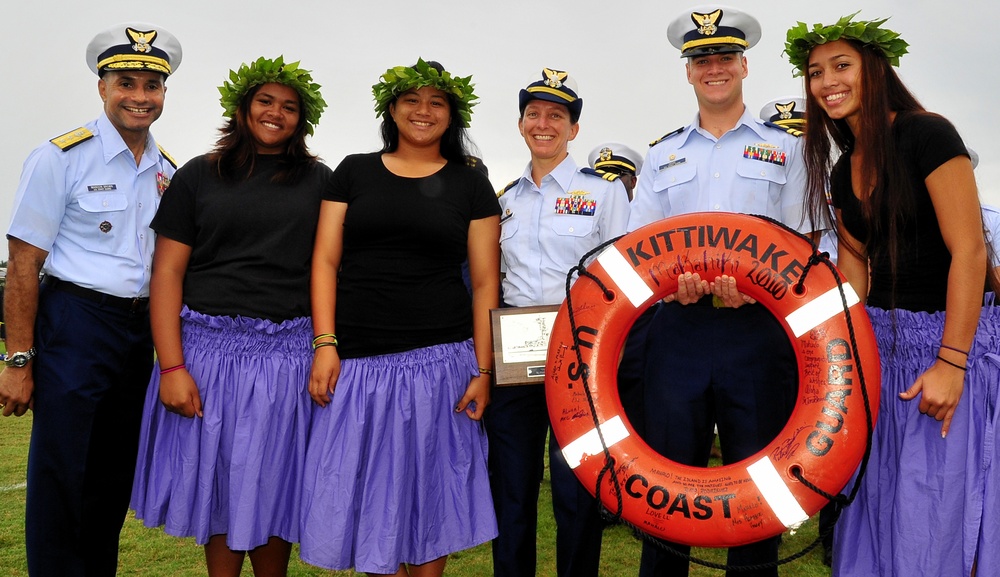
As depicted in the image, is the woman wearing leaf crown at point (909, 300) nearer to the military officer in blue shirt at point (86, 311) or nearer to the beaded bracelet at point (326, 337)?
the beaded bracelet at point (326, 337)

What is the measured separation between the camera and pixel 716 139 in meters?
2.52

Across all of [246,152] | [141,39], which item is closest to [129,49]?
[141,39]

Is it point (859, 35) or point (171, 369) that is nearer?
point (859, 35)

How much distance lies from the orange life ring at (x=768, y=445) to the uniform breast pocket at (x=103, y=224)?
1476 mm

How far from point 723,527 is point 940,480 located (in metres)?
0.58

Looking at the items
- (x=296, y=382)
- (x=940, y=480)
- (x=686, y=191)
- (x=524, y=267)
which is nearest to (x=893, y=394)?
(x=940, y=480)

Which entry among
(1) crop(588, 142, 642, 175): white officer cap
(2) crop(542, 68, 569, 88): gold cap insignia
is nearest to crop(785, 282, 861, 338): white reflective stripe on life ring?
(2) crop(542, 68, 569, 88): gold cap insignia

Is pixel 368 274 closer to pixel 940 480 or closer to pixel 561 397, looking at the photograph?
pixel 561 397

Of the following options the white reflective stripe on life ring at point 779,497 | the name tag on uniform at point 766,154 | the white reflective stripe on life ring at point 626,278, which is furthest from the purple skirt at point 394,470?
the name tag on uniform at point 766,154

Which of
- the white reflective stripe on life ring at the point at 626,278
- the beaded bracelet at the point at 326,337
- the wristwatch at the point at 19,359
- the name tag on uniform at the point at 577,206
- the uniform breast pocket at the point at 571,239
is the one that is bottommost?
the wristwatch at the point at 19,359

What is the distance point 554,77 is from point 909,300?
1396 millimetres

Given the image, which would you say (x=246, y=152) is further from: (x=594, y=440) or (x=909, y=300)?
(x=909, y=300)

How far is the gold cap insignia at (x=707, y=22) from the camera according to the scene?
2.50m

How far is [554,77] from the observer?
9.02 feet
